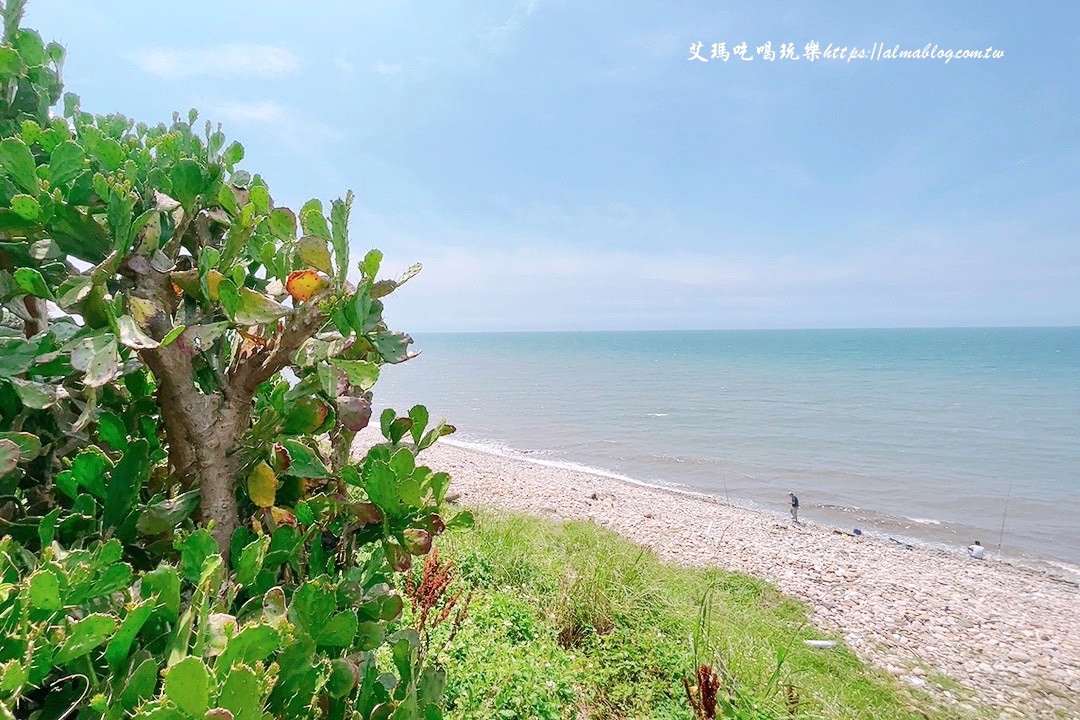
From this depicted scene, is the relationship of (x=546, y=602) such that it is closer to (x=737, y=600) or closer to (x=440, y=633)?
(x=440, y=633)

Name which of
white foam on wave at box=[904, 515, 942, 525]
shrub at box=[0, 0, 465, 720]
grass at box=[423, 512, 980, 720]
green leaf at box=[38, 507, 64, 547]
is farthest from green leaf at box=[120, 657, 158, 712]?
white foam on wave at box=[904, 515, 942, 525]

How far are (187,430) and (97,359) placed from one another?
21 centimetres

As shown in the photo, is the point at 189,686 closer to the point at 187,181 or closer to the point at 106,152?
the point at 187,181

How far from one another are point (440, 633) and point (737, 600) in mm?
4415

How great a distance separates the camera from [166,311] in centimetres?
95

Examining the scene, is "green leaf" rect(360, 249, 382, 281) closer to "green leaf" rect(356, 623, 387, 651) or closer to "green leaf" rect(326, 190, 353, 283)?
"green leaf" rect(326, 190, 353, 283)

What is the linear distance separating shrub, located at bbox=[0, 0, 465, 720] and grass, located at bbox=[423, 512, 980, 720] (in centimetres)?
199

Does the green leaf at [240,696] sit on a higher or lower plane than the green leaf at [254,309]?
lower

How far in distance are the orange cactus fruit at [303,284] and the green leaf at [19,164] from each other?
38 centimetres

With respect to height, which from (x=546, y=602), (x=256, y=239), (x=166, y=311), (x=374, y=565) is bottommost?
(x=546, y=602)

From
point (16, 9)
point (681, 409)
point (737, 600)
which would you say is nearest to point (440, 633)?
point (16, 9)

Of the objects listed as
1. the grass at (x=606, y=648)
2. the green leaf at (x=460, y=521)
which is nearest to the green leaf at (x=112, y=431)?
the green leaf at (x=460, y=521)

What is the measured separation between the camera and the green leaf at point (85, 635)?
0.57 metres

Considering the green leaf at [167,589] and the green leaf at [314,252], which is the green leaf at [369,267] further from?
the green leaf at [167,589]
